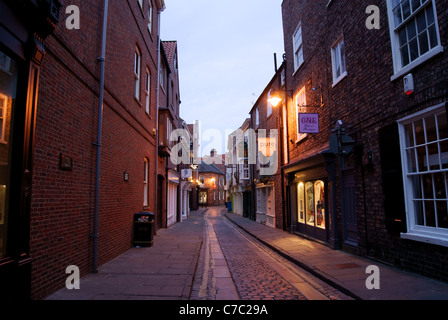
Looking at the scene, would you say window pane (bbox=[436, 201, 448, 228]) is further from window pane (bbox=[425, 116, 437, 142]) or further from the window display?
the window display

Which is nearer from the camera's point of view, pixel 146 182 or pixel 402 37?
pixel 402 37

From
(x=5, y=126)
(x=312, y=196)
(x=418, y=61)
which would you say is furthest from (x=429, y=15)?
(x=5, y=126)

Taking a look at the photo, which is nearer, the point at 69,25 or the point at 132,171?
the point at 69,25

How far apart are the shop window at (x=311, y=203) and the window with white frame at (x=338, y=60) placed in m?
3.74

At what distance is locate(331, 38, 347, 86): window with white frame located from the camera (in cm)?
928

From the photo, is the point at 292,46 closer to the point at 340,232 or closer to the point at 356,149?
the point at 356,149

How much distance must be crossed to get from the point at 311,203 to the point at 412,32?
7239 millimetres

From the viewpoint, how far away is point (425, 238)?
5688 mm

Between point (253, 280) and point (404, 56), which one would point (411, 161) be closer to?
point (404, 56)

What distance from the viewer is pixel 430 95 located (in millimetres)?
5551

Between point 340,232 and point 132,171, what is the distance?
7026 mm

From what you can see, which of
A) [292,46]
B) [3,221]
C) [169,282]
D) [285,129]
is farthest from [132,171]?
[292,46]

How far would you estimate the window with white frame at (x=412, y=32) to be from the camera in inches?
224

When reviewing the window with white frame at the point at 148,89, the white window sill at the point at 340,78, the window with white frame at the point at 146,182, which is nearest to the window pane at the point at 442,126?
the white window sill at the point at 340,78
